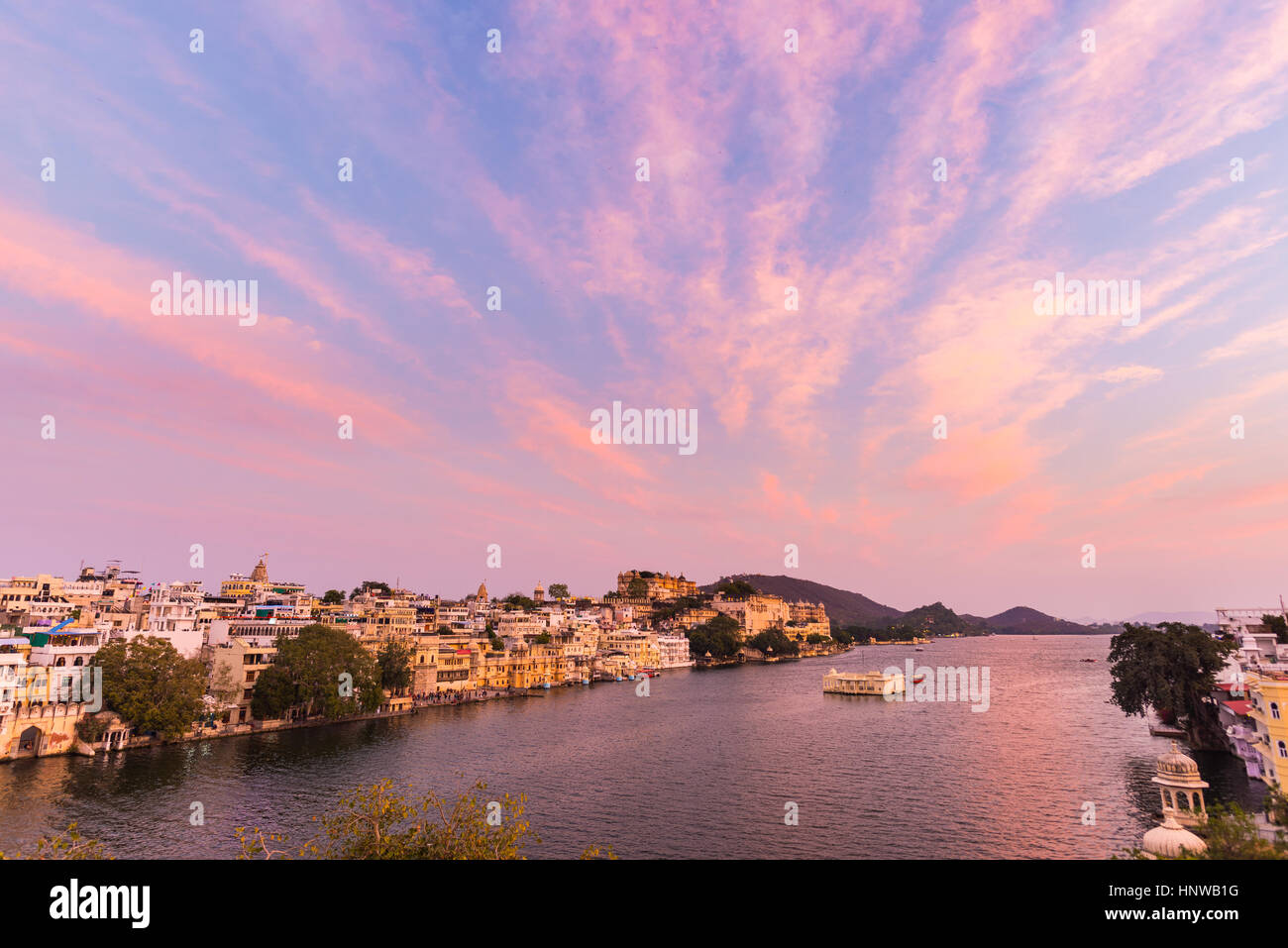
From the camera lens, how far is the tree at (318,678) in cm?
4872

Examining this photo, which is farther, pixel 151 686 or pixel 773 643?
pixel 773 643

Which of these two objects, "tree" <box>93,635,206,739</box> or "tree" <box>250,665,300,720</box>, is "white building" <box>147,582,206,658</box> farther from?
"tree" <box>250,665,300,720</box>

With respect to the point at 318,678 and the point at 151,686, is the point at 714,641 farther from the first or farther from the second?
the point at 151,686

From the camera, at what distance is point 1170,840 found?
17547 millimetres

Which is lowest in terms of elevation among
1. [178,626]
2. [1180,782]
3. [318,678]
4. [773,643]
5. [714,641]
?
[773,643]

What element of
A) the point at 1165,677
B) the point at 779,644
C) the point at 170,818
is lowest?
the point at 779,644

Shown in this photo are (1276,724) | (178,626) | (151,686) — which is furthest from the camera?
(178,626)

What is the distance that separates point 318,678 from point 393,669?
7.87 meters

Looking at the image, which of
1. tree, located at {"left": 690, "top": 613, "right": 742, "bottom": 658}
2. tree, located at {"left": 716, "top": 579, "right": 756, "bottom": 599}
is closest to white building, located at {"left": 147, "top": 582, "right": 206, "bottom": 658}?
tree, located at {"left": 690, "top": 613, "right": 742, "bottom": 658}

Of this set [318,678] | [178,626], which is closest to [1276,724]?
[318,678]

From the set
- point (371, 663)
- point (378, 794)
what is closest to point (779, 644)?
point (371, 663)

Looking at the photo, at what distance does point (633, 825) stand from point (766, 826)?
18.2 feet

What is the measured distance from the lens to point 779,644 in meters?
146

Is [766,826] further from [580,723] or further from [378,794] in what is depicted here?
[580,723]
